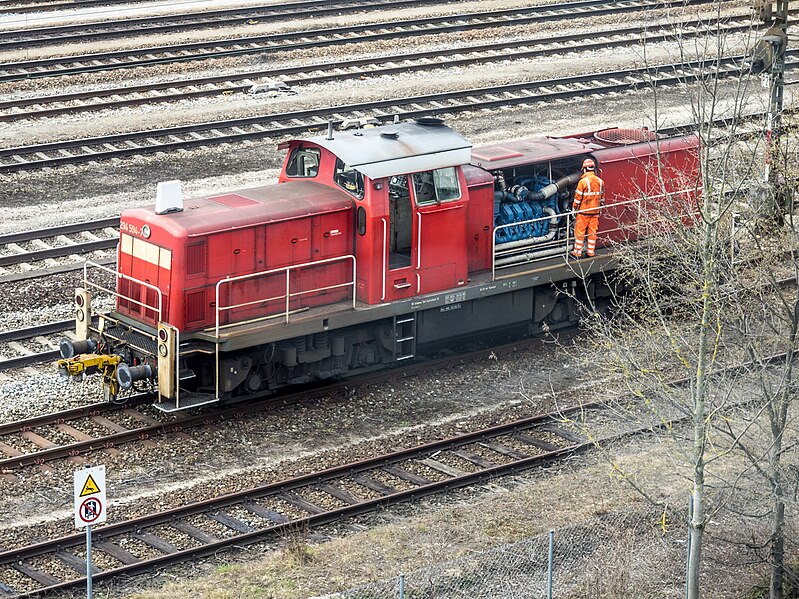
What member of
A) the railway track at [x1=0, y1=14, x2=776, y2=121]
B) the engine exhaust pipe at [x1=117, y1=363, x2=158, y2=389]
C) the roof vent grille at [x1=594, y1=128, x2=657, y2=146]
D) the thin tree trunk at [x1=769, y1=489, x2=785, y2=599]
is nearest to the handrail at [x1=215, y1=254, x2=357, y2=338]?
the engine exhaust pipe at [x1=117, y1=363, x2=158, y2=389]

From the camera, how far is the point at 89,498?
41.8 feet

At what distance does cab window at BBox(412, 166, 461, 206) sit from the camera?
18938 millimetres

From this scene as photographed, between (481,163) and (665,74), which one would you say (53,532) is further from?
(665,74)

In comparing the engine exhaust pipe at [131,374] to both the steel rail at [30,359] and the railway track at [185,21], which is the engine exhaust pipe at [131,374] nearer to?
the steel rail at [30,359]

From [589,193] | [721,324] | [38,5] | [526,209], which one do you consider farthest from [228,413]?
[38,5]

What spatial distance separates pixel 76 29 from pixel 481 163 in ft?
64.9

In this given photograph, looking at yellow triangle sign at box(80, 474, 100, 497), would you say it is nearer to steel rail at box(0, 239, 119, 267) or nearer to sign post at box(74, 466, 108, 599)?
sign post at box(74, 466, 108, 599)

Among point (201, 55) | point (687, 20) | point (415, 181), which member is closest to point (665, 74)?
point (687, 20)

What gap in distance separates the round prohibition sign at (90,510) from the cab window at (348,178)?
701 centimetres

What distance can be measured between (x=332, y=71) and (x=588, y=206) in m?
15.7

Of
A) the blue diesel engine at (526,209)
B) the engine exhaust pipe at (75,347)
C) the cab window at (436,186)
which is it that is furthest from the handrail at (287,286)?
the blue diesel engine at (526,209)

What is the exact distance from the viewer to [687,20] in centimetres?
3969

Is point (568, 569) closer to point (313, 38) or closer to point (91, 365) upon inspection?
point (91, 365)

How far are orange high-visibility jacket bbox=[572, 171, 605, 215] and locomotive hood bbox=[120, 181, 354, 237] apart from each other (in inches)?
151
